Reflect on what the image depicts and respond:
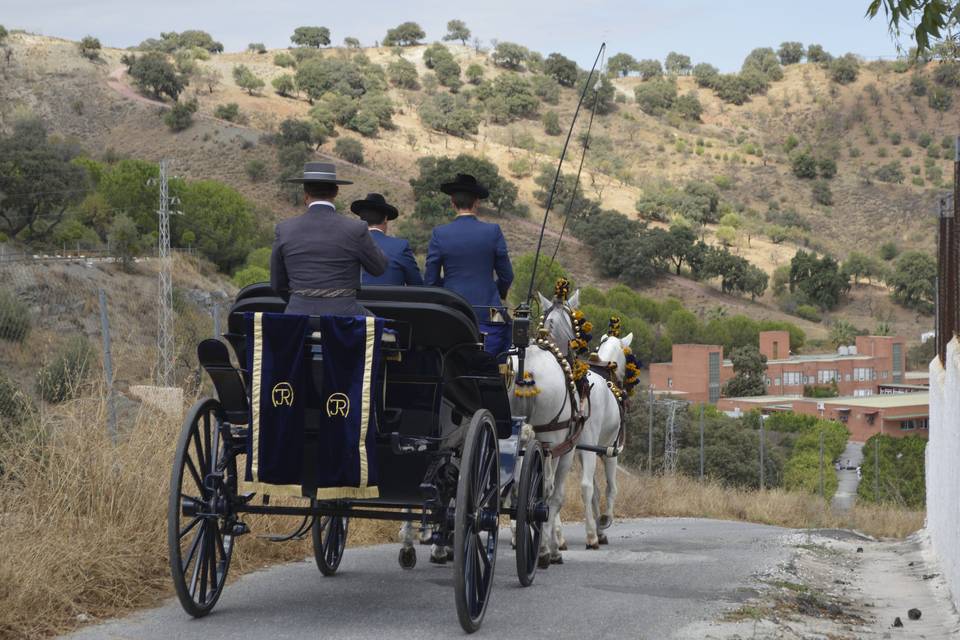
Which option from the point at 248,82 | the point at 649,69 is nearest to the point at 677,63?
the point at 649,69

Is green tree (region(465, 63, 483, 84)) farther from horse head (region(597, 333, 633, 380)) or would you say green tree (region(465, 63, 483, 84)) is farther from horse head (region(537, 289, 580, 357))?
horse head (region(537, 289, 580, 357))

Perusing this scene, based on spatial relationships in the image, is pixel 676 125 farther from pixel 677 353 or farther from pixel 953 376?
pixel 953 376

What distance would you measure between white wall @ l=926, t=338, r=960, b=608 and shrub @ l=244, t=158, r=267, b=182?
78568 mm

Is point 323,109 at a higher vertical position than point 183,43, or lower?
lower

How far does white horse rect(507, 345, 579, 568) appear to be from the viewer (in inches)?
386

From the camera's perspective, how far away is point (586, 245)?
9662 centimetres

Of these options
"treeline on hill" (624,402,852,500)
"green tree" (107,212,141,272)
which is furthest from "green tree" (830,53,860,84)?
"green tree" (107,212,141,272)

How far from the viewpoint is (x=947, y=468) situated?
1104 cm

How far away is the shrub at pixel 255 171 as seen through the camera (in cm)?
8988

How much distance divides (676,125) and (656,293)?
202ft

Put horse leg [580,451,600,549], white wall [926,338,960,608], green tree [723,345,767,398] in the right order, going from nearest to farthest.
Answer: white wall [926,338,960,608], horse leg [580,451,600,549], green tree [723,345,767,398]

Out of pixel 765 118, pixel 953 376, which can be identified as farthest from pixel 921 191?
pixel 953 376

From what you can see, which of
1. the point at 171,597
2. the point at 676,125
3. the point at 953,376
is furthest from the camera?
the point at 676,125

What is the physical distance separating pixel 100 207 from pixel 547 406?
6169 cm
